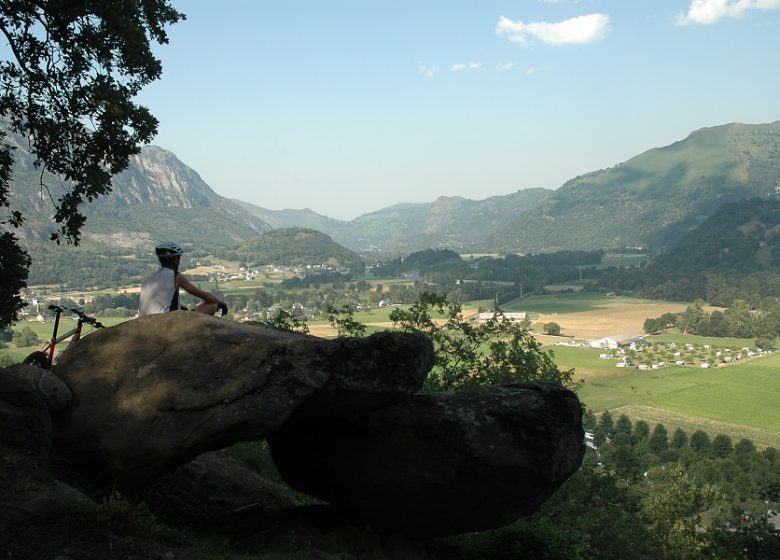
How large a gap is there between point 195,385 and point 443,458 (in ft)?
14.1

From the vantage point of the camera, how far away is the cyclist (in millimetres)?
11281

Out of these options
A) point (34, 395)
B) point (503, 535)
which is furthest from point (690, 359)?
point (34, 395)

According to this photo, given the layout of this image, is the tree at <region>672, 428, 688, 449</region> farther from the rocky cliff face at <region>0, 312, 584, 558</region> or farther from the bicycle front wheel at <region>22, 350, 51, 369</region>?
the bicycle front wheel at <region>22, 350, 51, 369</region>

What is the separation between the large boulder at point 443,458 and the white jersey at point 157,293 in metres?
2.89

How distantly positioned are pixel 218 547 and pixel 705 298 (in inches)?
7416

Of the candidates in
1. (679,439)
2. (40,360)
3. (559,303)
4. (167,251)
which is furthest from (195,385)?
(559,303)

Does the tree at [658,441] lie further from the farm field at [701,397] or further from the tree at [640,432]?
the farm field at [701,397]

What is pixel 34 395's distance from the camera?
952cm

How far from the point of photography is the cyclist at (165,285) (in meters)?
11.3

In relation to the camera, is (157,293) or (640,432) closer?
(157,293)

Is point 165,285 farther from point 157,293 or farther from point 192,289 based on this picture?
point 192,289

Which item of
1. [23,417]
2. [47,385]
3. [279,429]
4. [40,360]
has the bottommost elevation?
[279,429]

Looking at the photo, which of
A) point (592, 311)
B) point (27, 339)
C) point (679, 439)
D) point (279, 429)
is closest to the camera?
point (279, 429)

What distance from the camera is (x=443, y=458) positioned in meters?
11.6
